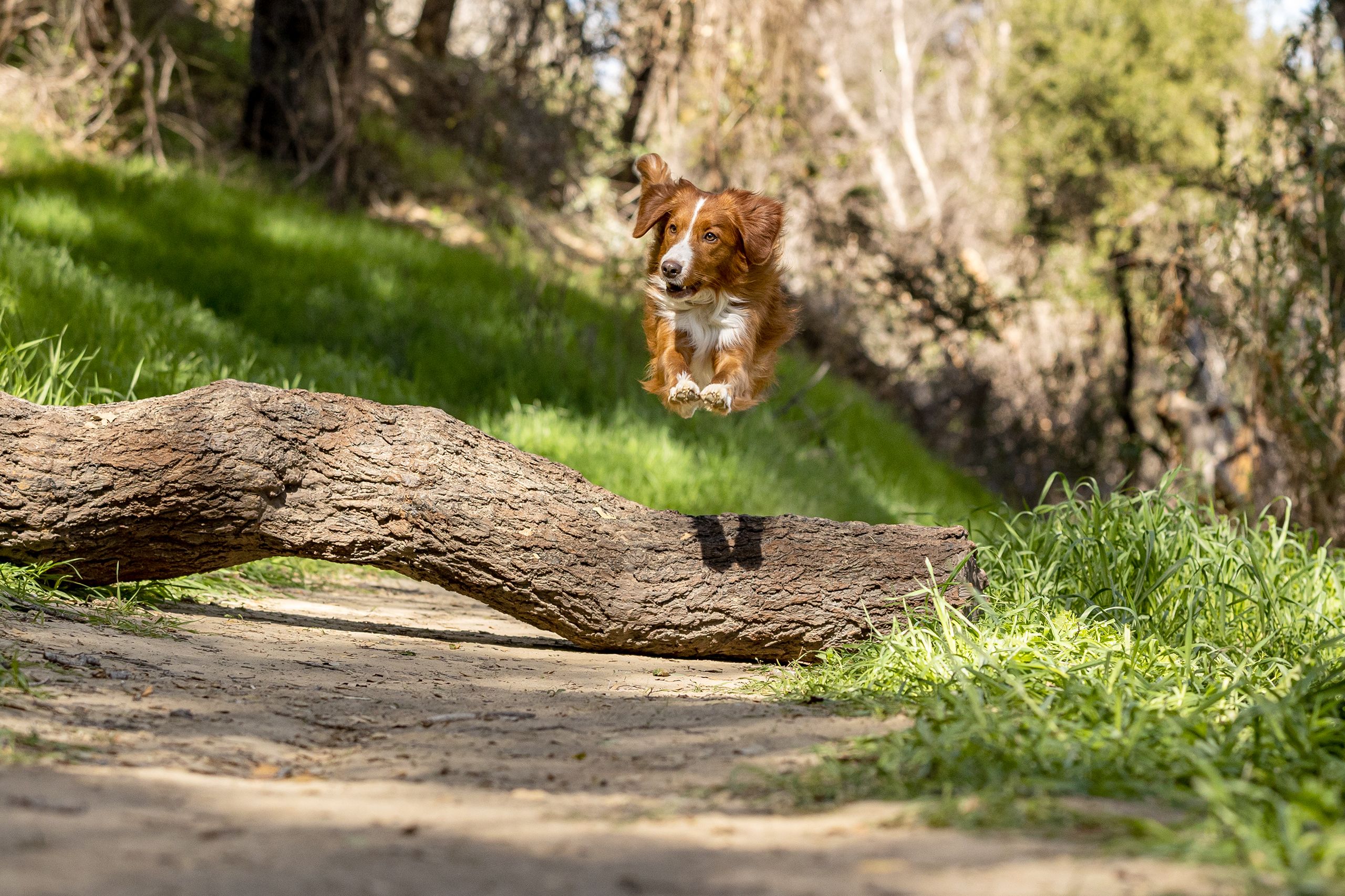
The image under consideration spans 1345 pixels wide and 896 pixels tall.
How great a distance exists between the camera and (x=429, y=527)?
185 inches

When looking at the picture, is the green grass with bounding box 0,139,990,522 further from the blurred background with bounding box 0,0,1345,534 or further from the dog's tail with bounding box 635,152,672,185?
the dog's tail with bounding box 635,152,672,185

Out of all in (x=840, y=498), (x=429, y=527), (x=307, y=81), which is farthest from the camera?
(x=307, y=81)

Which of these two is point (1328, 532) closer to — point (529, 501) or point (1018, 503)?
point (1018, 503)

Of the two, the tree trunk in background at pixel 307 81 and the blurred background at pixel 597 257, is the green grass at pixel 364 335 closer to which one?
the blurred background at pixel 597 257

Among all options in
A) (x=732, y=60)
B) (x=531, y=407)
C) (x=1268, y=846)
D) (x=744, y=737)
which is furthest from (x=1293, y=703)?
(x=732, y=60)

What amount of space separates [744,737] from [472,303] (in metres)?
7.18

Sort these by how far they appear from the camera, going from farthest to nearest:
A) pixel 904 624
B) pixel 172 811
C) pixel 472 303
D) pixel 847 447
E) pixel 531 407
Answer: pixel 847 447 → pixel 472 303 → pixel 531 407 → pixel 904 624 → pixel 172 811

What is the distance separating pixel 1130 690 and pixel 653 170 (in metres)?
2.61

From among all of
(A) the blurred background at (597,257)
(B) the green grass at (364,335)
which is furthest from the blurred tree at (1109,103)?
(B) the green grass at (364,335)

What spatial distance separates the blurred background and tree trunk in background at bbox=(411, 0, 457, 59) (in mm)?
35

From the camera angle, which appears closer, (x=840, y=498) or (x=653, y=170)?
(x=653, y=170)

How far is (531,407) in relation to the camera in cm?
824

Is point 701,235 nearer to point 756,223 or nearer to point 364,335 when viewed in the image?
point 756,223

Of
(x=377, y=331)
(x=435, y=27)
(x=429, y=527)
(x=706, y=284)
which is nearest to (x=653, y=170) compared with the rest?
(x=706, y=284)
